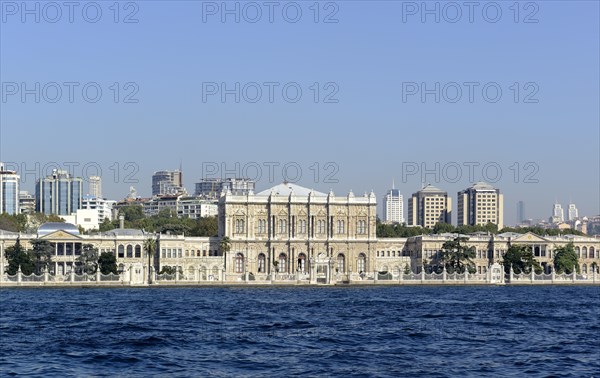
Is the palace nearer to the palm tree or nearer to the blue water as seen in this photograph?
the palm tree

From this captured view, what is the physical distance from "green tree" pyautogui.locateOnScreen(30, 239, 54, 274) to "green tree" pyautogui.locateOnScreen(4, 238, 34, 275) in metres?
1.02

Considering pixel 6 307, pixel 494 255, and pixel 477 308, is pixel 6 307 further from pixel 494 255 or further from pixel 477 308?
pixel 494 255

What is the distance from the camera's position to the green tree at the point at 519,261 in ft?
374

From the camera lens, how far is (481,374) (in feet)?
122

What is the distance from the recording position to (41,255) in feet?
355

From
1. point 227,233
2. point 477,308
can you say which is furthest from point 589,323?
point 227,233

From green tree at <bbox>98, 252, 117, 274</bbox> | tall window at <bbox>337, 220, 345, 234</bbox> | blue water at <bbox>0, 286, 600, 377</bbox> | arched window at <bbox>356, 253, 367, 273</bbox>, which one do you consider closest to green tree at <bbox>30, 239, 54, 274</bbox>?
green tree at <bbox>98, 252, 117, 274</bbox>

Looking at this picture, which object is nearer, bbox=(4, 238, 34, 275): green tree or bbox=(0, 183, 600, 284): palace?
bbox=(4, 238, 34, 275): green tree

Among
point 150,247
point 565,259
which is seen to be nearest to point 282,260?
point 150,247

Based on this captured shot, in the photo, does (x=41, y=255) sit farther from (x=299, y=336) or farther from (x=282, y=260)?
(x=299, y=336)

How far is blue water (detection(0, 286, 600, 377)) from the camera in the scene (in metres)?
39.0

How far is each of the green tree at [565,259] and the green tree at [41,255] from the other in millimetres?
47370

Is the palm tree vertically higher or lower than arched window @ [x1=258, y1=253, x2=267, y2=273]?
higher

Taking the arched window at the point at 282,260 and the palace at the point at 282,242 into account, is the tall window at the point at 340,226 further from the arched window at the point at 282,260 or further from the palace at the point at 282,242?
the arched window at the point at 282,260
